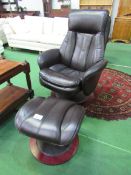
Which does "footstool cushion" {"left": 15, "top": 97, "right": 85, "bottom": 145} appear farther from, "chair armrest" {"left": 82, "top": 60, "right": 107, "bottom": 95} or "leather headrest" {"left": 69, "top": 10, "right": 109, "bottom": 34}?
"leather headrest" {"left": 69, "top": 10, "right": 109, "bottom": 34}

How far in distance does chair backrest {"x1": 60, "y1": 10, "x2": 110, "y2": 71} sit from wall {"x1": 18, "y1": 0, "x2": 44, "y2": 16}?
3.72 metres

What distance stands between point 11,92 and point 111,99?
1344mm

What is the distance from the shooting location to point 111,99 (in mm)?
2115

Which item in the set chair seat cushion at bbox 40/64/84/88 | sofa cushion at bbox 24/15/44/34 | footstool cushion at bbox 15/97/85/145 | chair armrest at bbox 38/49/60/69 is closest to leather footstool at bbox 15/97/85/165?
footstool cushion at bbox 15/97/85/145

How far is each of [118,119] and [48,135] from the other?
100cm

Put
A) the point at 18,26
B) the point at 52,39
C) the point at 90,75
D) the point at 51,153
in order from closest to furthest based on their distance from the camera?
the point at 51,153
the point at 90,75
the point at 52,39
the point at 18,26

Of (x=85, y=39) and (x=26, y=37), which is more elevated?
(x=85, y=39)

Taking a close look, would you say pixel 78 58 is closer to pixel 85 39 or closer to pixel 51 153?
pixel 85 39

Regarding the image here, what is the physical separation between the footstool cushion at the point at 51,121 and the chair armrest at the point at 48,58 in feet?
2.33

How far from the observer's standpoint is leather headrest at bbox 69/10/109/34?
1.82 m

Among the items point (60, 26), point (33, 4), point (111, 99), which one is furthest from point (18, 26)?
point (111, 99)

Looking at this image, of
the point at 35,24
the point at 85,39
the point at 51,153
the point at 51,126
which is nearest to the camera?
the point at 51,126

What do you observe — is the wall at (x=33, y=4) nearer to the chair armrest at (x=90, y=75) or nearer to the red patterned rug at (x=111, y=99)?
the red patterned rug at (x=111, y=99)

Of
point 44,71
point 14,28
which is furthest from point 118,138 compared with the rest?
point 14,28
